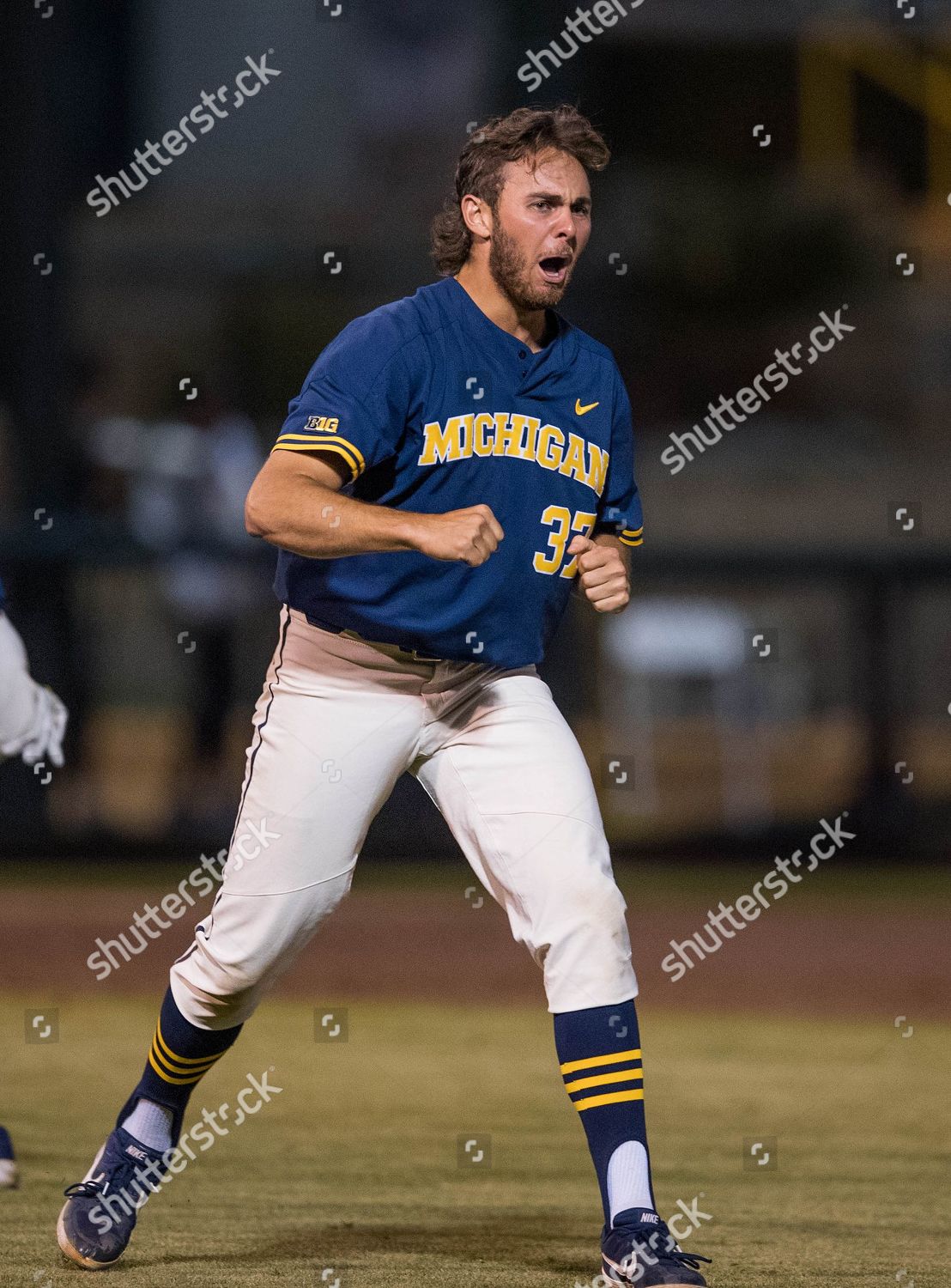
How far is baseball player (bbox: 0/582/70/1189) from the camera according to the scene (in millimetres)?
4324

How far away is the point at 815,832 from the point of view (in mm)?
9016

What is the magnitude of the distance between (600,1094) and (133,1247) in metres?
1.03

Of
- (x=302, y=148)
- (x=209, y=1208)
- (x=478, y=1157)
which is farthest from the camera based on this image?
(x=302, y=148)

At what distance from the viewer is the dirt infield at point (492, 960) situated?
7359 millimetres

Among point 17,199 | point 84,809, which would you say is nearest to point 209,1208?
point 84,809

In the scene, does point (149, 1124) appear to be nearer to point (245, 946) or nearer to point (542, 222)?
point (245, 946)

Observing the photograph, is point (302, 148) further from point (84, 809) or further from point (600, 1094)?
point (600, 1094)

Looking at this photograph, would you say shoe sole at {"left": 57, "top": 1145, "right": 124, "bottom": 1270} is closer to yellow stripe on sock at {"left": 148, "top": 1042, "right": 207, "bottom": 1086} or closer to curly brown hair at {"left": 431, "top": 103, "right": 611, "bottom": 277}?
yellow stripe on sock at {"left": 148, "top": 1042, "right": 207, "bottom": 1086}

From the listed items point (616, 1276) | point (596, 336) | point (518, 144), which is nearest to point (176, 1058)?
point (616, 1276)

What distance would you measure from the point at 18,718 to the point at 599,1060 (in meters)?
1.71

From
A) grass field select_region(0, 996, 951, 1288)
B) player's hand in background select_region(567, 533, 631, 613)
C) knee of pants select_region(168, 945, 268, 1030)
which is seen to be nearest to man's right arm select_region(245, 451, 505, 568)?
player's hand in background select_region(567, 533, 631, 613)

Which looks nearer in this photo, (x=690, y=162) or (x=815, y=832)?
(x=815, y=832)

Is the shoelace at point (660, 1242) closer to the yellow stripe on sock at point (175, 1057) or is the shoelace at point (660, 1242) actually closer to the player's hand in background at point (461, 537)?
the yellow stripe on sock at point (175, 1057)

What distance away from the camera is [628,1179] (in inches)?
128
